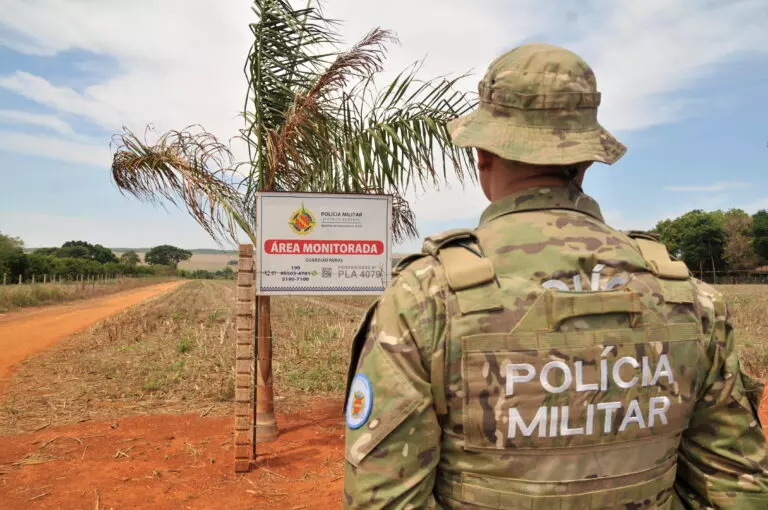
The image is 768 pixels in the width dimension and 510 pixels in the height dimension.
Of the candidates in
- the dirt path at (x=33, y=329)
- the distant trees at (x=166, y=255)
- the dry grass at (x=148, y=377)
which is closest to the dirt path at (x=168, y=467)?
the dry grass at (x=148, y=377)

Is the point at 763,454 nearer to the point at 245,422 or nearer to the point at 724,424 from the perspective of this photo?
the point at 724,424

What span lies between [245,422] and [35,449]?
230 centimetres

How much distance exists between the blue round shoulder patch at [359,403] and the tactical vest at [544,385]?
146mm

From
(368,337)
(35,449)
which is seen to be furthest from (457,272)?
(35,449)

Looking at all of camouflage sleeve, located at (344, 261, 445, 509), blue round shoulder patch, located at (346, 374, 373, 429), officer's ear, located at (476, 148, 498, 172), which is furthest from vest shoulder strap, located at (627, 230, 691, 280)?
blue round shoulder patch, located at (346, 374, 373, 429)

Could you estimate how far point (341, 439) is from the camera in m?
5.54

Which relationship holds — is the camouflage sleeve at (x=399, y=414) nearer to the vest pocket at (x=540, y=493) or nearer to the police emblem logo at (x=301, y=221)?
the vest pocket at (x=540, y=493)

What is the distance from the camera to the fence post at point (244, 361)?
179 inches

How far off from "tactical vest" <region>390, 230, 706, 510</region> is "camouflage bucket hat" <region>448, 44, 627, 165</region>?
266 mm

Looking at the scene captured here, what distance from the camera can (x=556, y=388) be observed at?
4.07 feet

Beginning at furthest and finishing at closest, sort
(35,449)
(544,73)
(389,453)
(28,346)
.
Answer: (28,346), (35,449), (544,73), (389,453)

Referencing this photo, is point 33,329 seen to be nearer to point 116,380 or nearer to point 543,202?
point 116,380

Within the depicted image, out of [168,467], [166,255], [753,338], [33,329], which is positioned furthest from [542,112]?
[166,255]

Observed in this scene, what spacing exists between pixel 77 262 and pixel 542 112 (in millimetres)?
63600
